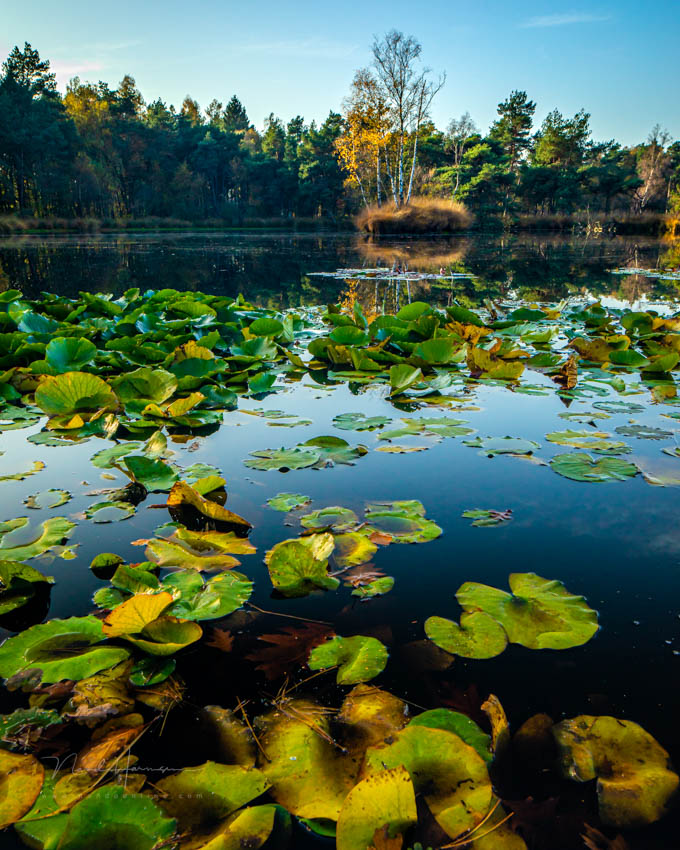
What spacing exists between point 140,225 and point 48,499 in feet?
98.8

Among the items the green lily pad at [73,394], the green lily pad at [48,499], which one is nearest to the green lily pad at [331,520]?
the green lily pad at [48,499]

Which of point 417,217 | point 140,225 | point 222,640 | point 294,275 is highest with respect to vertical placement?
point 140,225

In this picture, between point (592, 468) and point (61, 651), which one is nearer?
point (61, 651)

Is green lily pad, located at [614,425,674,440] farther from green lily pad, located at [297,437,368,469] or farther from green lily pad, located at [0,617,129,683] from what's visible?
green lily pad, located at [0,617,129,683]

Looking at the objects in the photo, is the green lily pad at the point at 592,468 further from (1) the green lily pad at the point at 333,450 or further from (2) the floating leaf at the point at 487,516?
(1) the green lily pad at the point at 333,450

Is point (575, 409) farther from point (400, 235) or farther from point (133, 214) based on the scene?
point (133, 214)

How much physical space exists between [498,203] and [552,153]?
34.4 feet

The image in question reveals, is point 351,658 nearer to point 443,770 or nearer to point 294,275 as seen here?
point 443,770

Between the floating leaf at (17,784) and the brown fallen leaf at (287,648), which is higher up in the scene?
the floating leaf at (17,784)

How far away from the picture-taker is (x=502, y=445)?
1.75 meters

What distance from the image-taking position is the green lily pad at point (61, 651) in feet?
2.52

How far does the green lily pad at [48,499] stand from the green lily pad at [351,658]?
34.7 inches

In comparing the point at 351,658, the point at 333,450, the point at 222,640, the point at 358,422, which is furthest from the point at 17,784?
the point at 358,422

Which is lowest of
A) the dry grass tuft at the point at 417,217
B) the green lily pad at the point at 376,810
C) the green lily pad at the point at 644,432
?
the green lily pad at the point at 644,432
